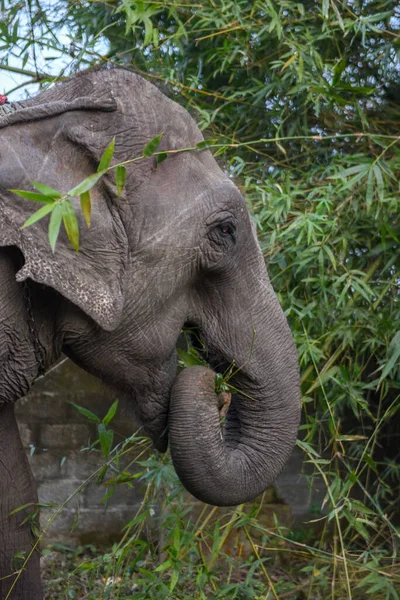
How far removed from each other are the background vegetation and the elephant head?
1.63ft

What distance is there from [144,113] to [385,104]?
214 centimetres

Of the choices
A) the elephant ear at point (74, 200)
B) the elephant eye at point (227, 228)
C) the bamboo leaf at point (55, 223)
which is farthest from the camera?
the elephant eye at point (227, 228)

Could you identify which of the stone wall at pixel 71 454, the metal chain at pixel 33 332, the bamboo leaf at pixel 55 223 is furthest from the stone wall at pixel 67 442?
the bamboo leaf at pixel 55 223

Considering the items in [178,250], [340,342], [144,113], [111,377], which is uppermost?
[144,113]

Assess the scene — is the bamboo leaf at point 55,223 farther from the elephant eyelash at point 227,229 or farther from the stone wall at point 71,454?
the stone wall at point 71,454

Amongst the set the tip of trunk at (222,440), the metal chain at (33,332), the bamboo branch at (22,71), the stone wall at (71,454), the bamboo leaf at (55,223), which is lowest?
the stone wall at (71,454)

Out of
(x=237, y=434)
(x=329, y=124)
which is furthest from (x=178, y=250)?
(x=329, y=124)

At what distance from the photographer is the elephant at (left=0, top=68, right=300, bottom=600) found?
2.35 meters

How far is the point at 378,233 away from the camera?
3842mm

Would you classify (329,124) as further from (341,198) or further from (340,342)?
(340,342)

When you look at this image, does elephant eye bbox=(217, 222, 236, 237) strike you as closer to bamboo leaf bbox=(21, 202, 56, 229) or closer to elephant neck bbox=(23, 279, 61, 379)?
elephant neck bbox=(23, 279, 61, 379)

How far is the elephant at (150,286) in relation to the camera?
2354 millimetres

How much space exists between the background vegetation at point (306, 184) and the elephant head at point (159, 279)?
19.6 inches

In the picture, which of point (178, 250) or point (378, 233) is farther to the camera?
point (378, 233)
